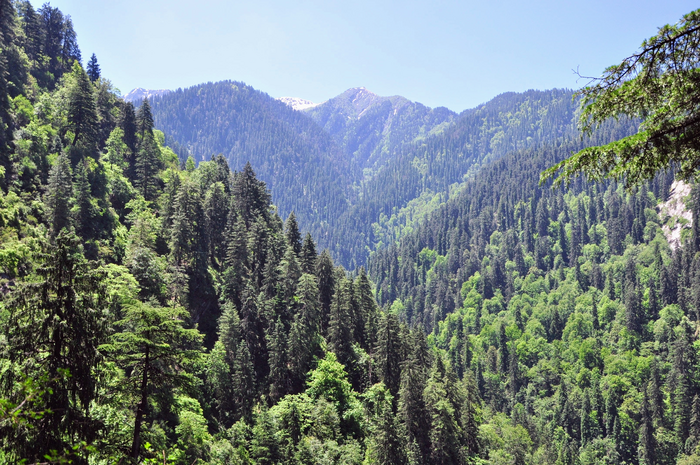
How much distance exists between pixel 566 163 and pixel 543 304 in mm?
175430

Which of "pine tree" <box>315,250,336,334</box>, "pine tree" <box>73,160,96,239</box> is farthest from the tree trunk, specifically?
"pine tree" <box>315,250,336,334</box>

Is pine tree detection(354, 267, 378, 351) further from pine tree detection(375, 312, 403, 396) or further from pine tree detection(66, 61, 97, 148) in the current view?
pine tree detection(66, 61, 97, 148)

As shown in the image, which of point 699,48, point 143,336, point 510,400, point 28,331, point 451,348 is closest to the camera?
point 699,48

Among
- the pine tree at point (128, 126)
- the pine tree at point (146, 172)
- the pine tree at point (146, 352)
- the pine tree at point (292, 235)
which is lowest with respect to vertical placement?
the pine tree at point (146, 352)

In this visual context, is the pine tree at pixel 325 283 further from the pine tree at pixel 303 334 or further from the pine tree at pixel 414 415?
the pine tree at pixel 414 415

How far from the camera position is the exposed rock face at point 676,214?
167 m

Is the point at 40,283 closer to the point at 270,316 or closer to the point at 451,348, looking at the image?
the point at 270,316

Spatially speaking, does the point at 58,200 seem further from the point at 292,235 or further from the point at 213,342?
the point at 292,235

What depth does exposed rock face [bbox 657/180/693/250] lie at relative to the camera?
166875 millimetres

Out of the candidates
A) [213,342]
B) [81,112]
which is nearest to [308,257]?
[213,342]

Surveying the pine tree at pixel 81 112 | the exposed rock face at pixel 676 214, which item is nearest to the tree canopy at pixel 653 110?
the pine tree at pixel 81 112

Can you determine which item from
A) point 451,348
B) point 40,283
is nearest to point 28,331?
point 40,283

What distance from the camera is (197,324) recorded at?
5950cm

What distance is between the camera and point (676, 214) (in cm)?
17425
